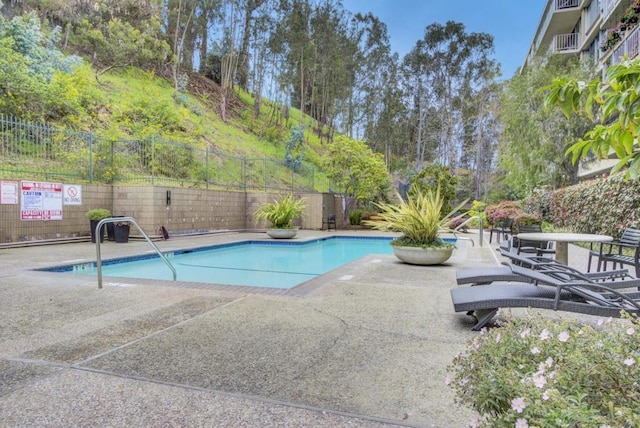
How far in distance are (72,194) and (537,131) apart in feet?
58.7

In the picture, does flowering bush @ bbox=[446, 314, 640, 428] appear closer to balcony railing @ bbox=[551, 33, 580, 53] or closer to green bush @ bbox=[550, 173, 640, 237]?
green bush @ bbox=[550, 173, 640, 237]

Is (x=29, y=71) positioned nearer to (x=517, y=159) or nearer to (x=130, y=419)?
(x=130, y=419)

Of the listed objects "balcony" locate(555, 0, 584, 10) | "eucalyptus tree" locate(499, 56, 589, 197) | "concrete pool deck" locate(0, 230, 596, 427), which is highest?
"balcony" locate(555, 0, 584, 10)

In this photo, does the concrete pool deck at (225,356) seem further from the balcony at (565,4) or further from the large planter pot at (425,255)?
the balcony at (565,4)

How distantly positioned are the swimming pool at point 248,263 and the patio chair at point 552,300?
347 cm

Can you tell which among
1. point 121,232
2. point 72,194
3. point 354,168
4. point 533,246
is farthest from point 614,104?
point 354,168

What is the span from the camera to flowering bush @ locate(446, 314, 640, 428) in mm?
1051

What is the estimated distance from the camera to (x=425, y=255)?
680 centimetres

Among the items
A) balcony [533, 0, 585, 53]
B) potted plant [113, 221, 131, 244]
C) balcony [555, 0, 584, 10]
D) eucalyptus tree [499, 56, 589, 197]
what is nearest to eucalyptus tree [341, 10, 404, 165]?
balcony [533, 0, 585, 53]

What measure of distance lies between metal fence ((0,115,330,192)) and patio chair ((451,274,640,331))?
1095 centimetres

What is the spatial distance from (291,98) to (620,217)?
3296cm

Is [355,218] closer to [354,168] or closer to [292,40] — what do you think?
[354,168]

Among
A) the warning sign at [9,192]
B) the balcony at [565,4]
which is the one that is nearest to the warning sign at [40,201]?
the warning sign at [9,192]

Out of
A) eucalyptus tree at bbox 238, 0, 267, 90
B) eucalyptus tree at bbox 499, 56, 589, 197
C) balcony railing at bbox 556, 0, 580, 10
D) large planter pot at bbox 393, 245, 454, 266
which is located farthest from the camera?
eucalyptus tree at bbox 238, 0, 267, 90
